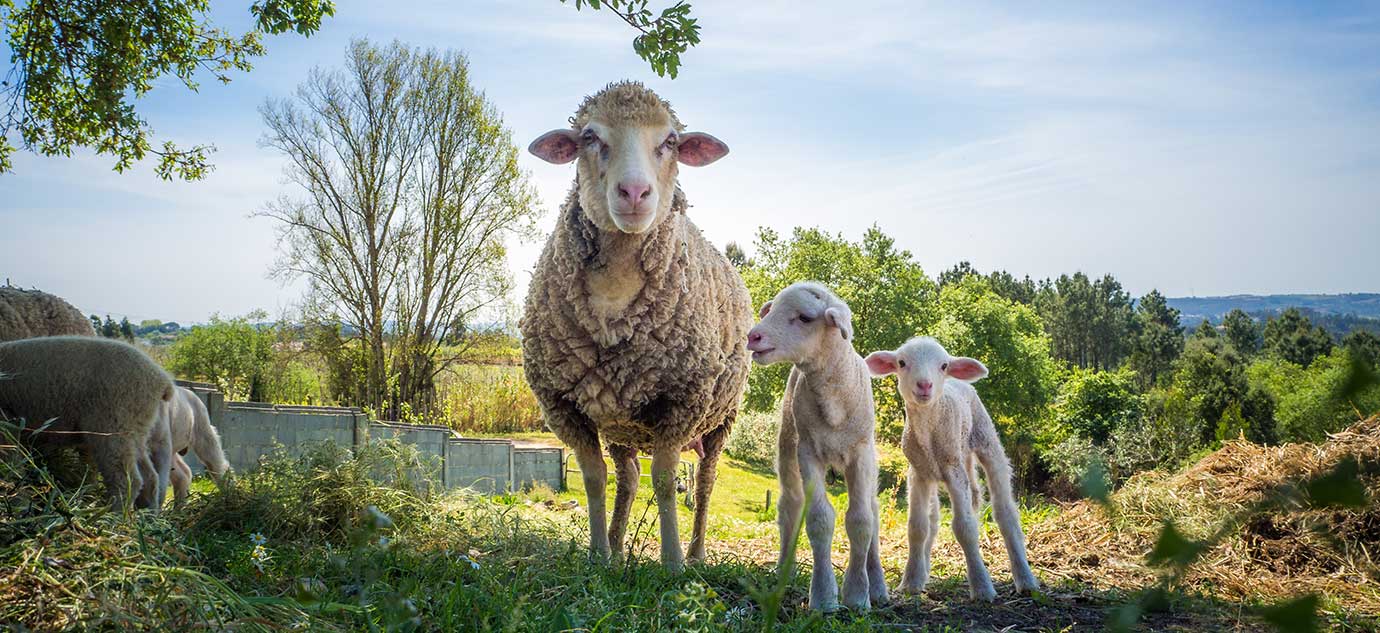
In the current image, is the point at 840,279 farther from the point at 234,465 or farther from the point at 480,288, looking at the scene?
the point at 234,465

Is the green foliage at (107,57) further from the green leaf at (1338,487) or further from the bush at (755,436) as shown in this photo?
the bush at (755,436)

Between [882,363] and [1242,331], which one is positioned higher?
[1242,331]

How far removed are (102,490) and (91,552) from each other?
8.08 ft

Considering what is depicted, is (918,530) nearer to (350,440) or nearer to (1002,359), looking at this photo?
(350,440)

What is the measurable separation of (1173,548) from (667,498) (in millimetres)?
4748

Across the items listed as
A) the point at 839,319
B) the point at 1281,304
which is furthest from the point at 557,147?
the point at 1281,304

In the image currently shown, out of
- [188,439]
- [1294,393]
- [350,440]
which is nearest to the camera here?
[188,439]

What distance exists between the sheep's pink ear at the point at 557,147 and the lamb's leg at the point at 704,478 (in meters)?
2.13

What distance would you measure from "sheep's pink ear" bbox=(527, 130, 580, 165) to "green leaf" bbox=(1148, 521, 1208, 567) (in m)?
4.55

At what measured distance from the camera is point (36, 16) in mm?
5848

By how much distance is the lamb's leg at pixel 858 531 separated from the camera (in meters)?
4.05

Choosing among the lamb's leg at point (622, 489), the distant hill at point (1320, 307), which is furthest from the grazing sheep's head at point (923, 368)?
the distant hill at point (1320, 307)

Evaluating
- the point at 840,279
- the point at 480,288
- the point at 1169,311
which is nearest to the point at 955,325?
the point at 840,279

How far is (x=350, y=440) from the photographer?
12.6 metres
